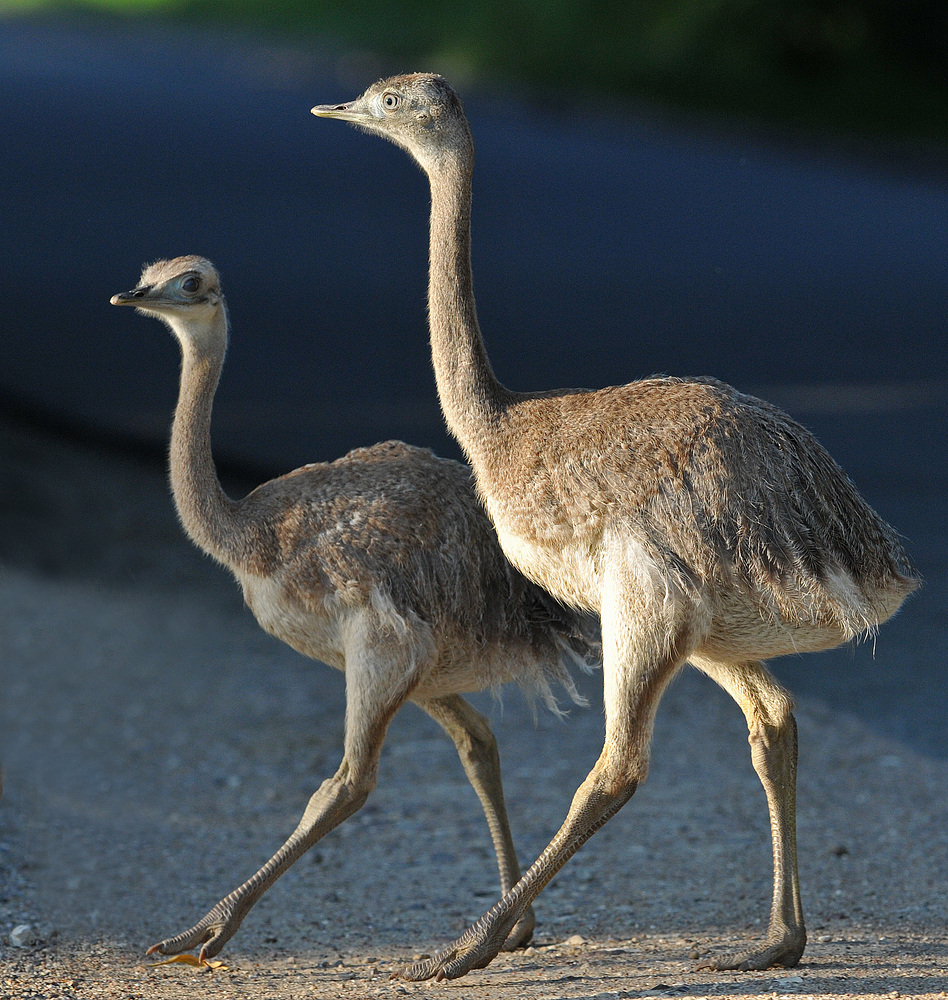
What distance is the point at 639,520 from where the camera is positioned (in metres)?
5.21

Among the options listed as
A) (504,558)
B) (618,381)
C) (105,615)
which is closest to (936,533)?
(618,381)

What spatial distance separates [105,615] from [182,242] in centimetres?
777

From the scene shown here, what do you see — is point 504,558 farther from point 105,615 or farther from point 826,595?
point 105,615

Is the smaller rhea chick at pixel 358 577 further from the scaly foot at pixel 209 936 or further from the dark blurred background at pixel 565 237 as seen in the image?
the dark blurred background at pixel 565 237

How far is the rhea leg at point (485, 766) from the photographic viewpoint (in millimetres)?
6277

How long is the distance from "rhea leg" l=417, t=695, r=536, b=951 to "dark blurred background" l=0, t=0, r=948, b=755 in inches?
135

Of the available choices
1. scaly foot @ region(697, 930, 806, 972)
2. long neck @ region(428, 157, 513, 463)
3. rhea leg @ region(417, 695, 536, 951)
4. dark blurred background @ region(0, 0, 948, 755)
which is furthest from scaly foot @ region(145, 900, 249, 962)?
dark blurred background @ region(0, 0, 948, 755)

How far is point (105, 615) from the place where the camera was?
36.1ft

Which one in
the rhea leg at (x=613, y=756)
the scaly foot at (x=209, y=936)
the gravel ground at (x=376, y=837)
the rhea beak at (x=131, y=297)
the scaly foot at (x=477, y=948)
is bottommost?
the gravel ground at (x=376, y=837)

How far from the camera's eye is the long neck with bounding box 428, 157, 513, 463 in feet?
18.5

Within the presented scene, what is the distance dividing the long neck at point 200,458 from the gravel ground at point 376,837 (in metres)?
1.56

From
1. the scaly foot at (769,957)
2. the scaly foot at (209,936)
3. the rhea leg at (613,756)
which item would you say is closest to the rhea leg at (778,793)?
the scaly foot at (769,957)

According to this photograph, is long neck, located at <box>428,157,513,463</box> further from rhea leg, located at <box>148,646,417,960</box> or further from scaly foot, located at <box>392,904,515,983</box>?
scaly foot, located at <box>392,904,515,983</box>

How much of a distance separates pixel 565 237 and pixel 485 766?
517 inches
